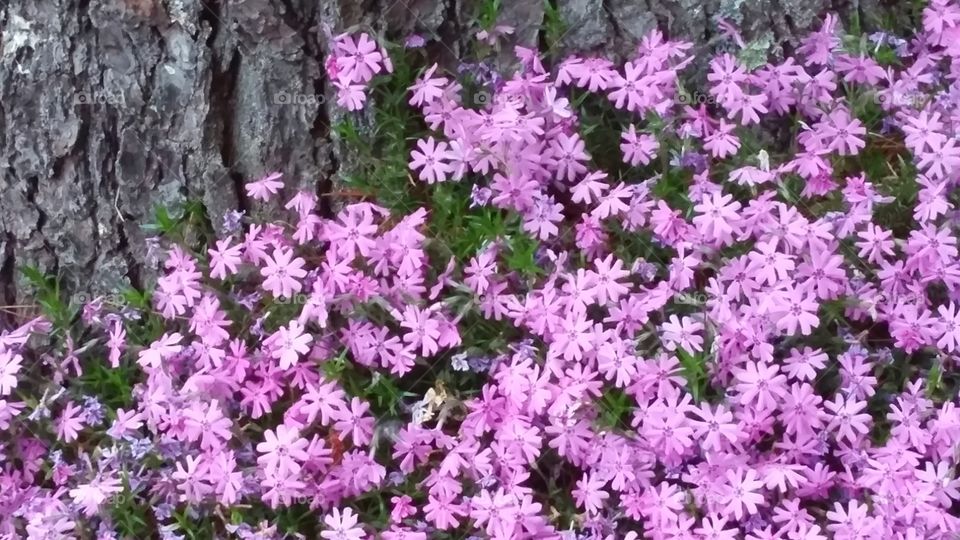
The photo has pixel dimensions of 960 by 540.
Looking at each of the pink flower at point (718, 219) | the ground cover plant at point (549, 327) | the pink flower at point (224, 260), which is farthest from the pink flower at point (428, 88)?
the pink flower at point (718, 219)

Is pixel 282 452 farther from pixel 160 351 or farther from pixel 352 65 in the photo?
pixel 352 65

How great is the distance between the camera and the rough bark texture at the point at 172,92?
7.16 feet

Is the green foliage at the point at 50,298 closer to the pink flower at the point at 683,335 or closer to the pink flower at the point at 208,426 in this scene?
the pink flower at the point at 208,426

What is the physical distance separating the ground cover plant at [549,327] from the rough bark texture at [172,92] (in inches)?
2.6

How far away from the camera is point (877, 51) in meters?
2.31

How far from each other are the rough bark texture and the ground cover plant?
65 mm

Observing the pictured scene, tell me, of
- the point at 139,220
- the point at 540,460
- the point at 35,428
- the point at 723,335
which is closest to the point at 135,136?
the point at 139,220

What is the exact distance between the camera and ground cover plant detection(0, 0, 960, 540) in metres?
2.03

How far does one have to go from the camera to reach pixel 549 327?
209 centimetres

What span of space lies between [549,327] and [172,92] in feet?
3.13

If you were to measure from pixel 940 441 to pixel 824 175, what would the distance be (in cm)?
60

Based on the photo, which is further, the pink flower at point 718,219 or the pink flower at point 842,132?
the pink flower at point 842,132

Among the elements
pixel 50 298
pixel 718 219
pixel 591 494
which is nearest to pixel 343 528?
pixel 591 494

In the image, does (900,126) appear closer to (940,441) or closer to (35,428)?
(940,441)
